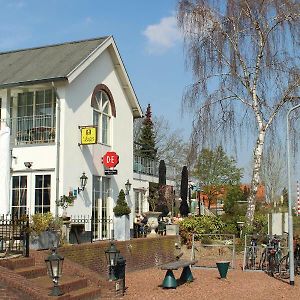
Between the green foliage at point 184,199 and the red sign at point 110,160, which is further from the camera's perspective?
the green foliage at point 184,199

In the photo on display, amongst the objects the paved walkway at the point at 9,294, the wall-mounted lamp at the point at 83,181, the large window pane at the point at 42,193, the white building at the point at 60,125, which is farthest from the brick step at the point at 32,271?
the wall-mounted lamp at the point at 83,181

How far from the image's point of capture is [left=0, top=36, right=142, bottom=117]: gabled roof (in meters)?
18.7

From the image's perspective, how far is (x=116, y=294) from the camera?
1342 centimetres

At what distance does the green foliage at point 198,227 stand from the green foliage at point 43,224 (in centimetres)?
914

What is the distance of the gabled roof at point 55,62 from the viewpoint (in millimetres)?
18656

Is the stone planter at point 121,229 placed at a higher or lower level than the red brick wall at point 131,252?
higher

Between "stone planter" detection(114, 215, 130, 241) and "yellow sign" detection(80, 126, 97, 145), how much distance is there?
2945 millimetres

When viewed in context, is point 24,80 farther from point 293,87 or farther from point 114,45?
point 293,87

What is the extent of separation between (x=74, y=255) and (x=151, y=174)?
70.9ft

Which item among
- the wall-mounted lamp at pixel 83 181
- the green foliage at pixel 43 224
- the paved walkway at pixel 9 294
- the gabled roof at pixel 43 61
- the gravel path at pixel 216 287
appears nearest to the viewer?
the paved walkway at pixel 9 294

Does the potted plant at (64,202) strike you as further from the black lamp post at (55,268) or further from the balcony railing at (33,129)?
the black lamp post at (55,268)

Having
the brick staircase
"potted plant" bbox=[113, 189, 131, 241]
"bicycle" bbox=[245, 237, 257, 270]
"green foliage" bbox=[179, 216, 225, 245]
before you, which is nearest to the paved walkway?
the brick staircase

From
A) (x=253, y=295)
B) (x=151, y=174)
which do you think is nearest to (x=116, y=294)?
(x=253, y=295)

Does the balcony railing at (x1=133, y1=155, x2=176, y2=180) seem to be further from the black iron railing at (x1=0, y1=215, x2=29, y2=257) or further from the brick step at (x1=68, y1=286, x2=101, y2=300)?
the brick step at (x1=68, y1=286, x2=101, y2=300)
